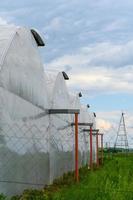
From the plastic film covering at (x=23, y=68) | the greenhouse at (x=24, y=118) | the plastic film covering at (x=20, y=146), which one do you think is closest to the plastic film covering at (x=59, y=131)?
the greenhouse at (x=24, y=118)

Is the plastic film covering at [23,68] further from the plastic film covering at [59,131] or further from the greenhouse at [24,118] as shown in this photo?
the plastic film covering at [59,131]

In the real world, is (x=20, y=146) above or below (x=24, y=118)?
below

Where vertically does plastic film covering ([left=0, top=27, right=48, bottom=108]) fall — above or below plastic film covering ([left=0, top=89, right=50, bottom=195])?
above

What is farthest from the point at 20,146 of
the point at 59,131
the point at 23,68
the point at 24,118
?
the point at 59,131

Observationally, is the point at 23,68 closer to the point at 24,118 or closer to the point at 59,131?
the point at 24,118

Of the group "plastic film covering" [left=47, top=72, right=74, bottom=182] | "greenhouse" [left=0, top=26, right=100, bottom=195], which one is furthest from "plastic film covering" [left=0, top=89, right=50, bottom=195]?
"plastic film covering" [left=47, top=72, right=74, bottom=182]

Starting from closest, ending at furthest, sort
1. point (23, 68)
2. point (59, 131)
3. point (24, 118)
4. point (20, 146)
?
point (20, 146), point (24, 118), point (23, 68), point (59, 131)

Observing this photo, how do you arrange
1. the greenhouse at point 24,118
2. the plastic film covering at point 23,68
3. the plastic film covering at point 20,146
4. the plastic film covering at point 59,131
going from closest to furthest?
the plastic film covering at point 20,146 → the greenhouse at point 24,118 → the plastic film covering at point 23,68 → the plastic film covering at point 59,131

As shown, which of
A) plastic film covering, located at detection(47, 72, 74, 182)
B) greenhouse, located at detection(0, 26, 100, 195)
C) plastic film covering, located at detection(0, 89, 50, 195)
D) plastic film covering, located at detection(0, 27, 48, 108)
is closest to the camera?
plastic film covering, located at detection(0, 89, 50, 195)

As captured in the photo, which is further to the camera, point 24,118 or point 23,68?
point 23,68

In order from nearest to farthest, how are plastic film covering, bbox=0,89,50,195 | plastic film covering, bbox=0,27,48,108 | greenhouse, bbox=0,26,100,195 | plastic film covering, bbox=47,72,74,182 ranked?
plastic film covering, bbox=0,89,50,195 → greenhouse, bbox=0,26,100,195 → plastic film covering, bbox=0,27,48,108 → plastic film covering, bbox=47,72,74,182

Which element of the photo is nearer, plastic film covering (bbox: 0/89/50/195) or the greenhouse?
plastic film covering (bbox: 0/89/50/195)

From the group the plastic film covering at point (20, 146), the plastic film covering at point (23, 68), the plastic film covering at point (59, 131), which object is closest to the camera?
the plastic film covering at point (20, 146)

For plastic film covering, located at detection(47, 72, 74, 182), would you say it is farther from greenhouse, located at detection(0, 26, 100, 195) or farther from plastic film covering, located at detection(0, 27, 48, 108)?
plastic film covering, located at detection(0, 27, 48, 108)
